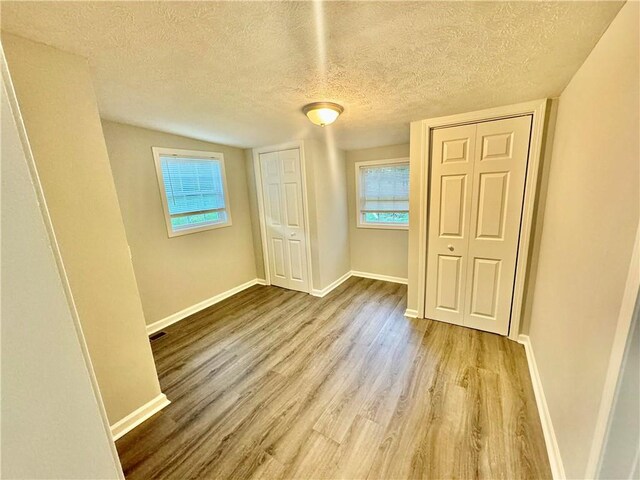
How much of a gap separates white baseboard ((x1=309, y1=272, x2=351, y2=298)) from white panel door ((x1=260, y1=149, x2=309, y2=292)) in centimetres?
15

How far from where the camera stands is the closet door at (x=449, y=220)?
2.29 meters

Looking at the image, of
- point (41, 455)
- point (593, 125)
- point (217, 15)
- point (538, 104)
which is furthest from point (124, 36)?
point (538, 104)

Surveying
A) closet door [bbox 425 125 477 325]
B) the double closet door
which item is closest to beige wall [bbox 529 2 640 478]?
the double closet door

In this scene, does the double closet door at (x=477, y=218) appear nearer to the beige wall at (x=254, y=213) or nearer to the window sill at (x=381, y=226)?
the window sill at (x=381, y=226)

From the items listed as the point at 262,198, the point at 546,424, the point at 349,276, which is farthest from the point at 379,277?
the point at 546,424

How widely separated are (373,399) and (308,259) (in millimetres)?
2012

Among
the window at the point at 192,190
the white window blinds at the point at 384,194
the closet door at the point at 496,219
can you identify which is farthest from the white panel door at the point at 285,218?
the closet door at the point at 496,219

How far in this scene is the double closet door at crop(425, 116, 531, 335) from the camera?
2129mm

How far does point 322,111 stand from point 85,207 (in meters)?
1.59

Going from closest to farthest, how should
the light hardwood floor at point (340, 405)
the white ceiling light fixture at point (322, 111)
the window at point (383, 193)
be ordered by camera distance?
the light hardwood floor at point (340, 405), the white ceiling light fixture at point (322, 111), the window at point (383, 193)

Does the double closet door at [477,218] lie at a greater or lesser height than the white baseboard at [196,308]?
greater

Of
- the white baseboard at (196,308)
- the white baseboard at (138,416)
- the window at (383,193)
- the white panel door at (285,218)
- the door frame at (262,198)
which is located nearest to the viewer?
the white baseboard at (138,416)

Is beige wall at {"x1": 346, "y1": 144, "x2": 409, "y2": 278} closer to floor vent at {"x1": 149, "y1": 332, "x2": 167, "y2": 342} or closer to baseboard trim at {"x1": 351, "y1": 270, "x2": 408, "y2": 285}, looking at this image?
baseboard trim at {"x1": 351, "y1": 270, "x2": 408, "y2": 285}

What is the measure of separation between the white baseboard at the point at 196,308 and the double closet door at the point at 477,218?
264cm
